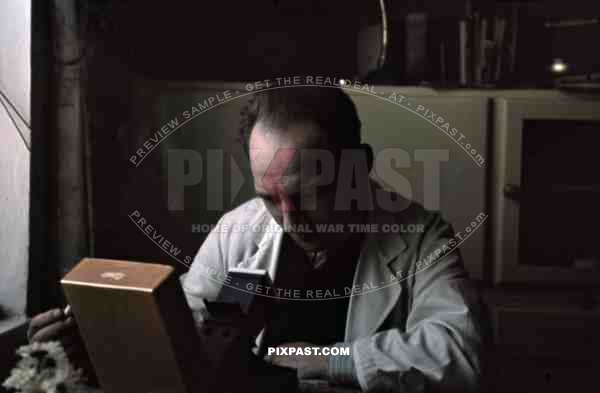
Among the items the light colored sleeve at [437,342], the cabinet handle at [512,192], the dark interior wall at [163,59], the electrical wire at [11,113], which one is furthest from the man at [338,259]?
the cabinet handle at [512,192]

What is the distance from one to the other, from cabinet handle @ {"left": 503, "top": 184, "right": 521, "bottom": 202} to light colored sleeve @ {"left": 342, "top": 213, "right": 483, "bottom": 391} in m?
0.62

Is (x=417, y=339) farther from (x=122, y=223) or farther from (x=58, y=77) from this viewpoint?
(x=58, y=77)

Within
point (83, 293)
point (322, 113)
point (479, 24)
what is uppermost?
point (479, 24)

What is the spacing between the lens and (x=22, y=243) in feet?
3.94

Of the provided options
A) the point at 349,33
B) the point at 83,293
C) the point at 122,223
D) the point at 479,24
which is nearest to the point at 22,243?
the point at 122,223

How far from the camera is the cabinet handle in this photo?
1.65 m

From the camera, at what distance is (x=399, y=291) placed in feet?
3.74

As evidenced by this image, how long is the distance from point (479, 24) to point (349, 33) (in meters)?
0.37

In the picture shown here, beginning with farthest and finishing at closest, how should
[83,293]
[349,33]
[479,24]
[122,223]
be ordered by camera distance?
[349,33], [479,24], [122,223], [83,293]

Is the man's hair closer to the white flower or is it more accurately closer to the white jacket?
the white jacket

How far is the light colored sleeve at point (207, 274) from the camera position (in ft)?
4.00

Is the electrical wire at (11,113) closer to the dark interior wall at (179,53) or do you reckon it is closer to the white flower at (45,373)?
the dark interior wall at (179,53)

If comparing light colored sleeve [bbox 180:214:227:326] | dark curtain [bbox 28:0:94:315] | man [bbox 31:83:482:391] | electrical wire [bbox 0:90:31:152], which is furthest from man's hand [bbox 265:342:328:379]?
electrical wire [bbox 0:90:31:152]

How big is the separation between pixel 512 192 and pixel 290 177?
32.5 inches
